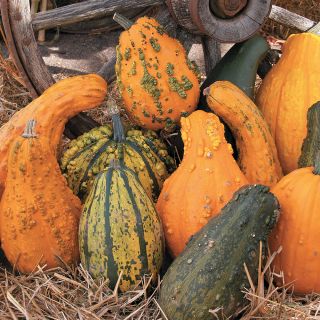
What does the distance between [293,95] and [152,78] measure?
2.20 feet

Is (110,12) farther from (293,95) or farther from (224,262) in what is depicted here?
(224,262)

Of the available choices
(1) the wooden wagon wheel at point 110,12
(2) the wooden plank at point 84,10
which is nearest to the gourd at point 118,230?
(1) the wooden wagon wheel at point 110,12

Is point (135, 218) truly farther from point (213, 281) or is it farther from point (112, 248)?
point (213, 281)

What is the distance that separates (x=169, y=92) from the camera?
2506 millimetres

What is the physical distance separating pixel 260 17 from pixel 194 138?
0.71 m

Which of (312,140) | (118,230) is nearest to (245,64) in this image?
(312,140)

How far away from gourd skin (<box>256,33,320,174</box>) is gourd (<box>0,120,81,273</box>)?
3.38 feet

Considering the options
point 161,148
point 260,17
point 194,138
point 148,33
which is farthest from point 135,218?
point 260,17

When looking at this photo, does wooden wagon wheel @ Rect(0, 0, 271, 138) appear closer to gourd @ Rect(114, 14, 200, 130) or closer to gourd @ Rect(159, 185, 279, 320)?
gourd @ Rect(114, 14, 200, 130)

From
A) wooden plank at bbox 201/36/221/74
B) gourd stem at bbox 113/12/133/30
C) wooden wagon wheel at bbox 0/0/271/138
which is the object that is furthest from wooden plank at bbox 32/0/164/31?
wooden plank at bbox 201/36/221/74

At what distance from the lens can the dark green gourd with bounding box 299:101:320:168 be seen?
2324mm

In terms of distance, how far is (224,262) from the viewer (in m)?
1.87

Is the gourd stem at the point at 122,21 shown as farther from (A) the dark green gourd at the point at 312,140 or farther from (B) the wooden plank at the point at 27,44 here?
(A) the dark green gourd at the point at 312,140

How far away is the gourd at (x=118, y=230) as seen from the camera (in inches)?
78.6
